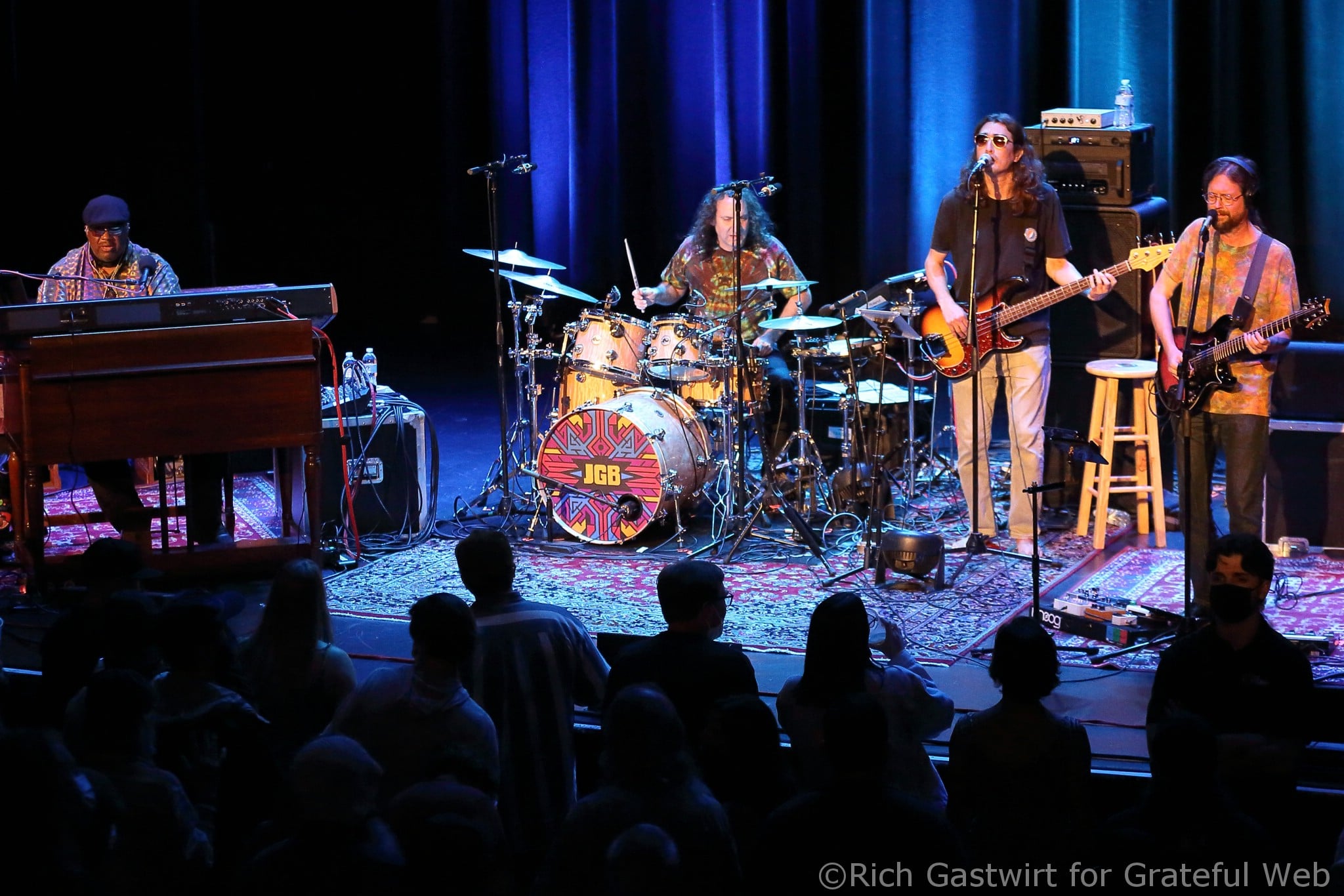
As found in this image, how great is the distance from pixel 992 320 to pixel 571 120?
5066 mm

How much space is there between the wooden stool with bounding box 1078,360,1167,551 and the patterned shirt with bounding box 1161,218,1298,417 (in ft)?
4.02

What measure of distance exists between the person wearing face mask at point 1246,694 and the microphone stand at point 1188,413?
1.69 m

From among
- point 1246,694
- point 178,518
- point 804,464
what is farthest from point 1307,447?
point 178,518

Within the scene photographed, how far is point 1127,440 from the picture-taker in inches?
320

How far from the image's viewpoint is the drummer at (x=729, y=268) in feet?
28.5

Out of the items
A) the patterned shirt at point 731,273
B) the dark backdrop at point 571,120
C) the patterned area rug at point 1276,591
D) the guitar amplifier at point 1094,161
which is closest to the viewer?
the patterned area rug at point 1276,591

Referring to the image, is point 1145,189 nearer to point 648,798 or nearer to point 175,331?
point 175,331

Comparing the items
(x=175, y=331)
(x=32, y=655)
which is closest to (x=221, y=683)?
(x=32, y=655)

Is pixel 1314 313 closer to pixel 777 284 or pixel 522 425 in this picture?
pixel 777 284

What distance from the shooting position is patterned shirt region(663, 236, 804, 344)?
28.6ft

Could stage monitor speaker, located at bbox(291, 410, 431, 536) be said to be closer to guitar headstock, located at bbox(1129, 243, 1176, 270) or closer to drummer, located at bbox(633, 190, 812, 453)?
drummer, located at bbox(633, 190, 812, 453)

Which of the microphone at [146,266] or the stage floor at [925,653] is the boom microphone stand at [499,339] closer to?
the stage floor at [925,653]

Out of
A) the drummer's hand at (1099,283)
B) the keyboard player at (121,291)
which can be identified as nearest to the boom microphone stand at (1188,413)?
the drummer's hand at (1099,283)

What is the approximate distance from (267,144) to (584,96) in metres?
2.90
